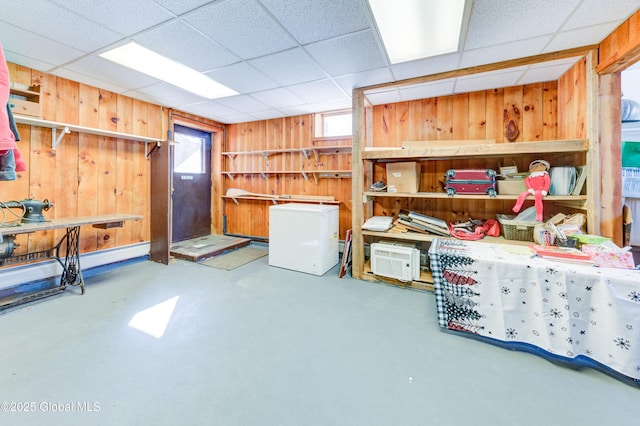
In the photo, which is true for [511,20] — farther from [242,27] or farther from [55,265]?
[55,265]

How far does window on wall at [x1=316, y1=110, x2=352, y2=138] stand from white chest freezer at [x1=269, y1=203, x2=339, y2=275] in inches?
56.2

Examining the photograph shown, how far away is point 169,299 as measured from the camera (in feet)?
8.56

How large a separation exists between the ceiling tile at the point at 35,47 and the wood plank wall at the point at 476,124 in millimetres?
3461

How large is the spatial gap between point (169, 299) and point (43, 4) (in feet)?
8.08

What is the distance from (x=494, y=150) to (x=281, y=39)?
2196mm

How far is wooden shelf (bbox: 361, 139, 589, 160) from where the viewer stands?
7.46ft

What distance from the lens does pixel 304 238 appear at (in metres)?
3.44

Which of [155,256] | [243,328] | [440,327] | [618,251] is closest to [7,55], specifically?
[155,256]

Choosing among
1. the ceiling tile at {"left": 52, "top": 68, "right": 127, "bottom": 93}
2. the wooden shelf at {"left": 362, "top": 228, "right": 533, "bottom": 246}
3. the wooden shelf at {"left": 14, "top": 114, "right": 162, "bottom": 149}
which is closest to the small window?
the wooden shelf at {"left": 14, "top": 114, "right": 162, "bottom": 149}

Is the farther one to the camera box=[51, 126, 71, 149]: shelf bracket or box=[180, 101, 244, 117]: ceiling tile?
box=[180, 101, 244, 117]: ceiling tile

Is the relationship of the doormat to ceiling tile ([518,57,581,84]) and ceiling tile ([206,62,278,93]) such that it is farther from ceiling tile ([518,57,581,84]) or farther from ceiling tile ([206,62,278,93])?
ceiling tile ([518,57,581,84])

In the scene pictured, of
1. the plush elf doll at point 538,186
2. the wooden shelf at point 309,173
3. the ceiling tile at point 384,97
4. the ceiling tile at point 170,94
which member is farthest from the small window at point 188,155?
the plush elf doll at point 538,186

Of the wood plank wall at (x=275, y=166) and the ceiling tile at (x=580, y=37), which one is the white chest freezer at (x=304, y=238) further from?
the ceiling tile at (x=580, y=37)

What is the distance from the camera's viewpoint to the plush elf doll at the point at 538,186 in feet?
7.60
